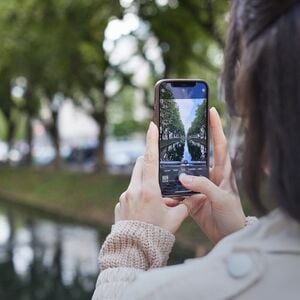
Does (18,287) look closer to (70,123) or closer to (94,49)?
(94,49)

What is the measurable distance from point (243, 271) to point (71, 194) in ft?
68.7

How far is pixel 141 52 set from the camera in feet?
58.4

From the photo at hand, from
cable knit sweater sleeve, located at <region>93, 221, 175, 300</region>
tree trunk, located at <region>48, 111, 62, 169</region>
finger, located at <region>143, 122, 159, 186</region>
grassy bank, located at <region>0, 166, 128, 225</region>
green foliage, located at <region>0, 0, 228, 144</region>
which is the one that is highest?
green foliage, located at <region>0, 0, 228, 144</region>

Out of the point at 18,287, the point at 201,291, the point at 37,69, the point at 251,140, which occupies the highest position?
the point at 37,69

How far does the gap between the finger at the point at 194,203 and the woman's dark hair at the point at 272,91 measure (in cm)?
50

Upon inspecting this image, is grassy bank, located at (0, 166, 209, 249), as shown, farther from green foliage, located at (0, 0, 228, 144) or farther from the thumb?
the thumb

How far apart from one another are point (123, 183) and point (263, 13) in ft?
58.3

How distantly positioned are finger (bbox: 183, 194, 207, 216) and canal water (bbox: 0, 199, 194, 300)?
3.26 metres

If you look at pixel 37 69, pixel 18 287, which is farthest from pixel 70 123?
pixel 18 287

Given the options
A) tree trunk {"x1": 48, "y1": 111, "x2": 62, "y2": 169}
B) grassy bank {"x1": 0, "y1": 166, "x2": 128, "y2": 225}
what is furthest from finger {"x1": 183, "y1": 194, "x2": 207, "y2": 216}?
tree trunk {"x1": 48, "y1": 111, "x2": 62, "y2": 169}

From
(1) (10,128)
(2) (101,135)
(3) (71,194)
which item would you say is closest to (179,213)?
(3) (71,194)

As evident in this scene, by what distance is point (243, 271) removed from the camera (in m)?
0.85

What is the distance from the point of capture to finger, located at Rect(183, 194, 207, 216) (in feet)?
4.85

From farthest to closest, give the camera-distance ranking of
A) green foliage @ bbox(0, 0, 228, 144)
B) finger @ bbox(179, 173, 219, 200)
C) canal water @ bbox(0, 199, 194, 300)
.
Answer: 1. green foliage @ bbox(0, 0, 228, 144)
2. canal water @ bbox(0, 199, 194, 300)
3. finger @ bbox(179, 173, 219, 200)
